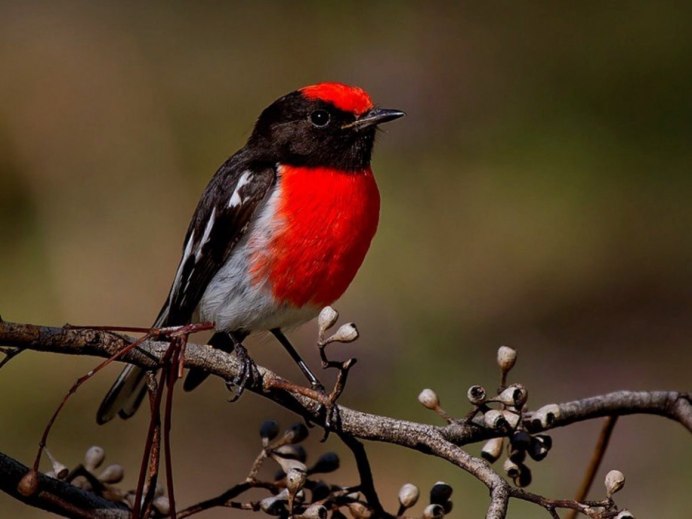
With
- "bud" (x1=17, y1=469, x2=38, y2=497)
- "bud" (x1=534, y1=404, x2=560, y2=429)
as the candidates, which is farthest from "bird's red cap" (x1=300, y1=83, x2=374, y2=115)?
"bud" (x1=17, y1=469, x2=38, y2=497)

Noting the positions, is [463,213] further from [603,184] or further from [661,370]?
[661,370]

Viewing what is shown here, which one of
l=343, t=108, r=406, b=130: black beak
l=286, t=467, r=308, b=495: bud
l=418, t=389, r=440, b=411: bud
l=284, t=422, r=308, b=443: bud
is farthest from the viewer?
l=343, t=108, r=406, b=130: black beak

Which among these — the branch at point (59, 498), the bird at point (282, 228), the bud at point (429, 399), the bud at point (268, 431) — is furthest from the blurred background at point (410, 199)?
the branch at point (59, 498)

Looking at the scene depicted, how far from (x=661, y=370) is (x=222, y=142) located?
119 inches

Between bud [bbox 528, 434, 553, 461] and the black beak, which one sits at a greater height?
the black beak

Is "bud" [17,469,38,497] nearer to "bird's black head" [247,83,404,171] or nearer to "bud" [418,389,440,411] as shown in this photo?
"bud" [418,389,440,411]

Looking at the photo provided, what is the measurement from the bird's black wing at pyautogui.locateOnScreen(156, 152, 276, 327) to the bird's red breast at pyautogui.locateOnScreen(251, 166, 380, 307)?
0.29 ft

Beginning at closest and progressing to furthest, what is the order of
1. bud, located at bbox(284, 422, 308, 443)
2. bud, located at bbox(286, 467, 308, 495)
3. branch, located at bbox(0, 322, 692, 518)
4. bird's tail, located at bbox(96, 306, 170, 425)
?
branch, located at bbox(0, 322, 692, 518)
bud, located at bbox(286, 467, 308, 495)
bud, located at bbox(284, 422, 308, 443)
bird's tail, located at bbox(96, 306, 170, 425)

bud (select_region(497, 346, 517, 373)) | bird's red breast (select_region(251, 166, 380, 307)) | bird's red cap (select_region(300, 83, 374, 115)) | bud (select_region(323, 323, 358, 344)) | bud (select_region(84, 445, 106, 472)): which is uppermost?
bird's red cap (select_region(300, 83, 374, 115))

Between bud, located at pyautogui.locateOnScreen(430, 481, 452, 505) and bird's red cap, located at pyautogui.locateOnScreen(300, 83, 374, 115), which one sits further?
bird's red cap, located at pyautogui.locateOnScreen(300, 83, 374, 115)

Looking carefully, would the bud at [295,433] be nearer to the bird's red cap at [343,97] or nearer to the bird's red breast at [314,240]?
the bird's red breast at [314,240]

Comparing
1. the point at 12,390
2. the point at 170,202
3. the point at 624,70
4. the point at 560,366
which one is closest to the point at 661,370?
the point at 560,366

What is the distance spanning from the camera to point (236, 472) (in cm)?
528

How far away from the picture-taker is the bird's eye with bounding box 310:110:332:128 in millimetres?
3504
